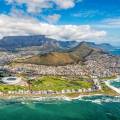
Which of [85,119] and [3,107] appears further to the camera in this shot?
[3,107]

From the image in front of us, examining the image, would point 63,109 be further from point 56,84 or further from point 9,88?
point 56,84

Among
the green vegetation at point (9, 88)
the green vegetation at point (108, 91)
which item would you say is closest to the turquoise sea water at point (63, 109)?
the green vegetation at point (108, 91)

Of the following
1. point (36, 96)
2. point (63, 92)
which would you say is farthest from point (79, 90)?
point (36, 96)

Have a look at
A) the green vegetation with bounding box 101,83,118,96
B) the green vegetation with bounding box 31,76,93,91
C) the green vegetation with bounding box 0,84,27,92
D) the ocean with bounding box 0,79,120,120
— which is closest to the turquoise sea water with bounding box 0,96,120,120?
the ocean with bounding box 0,79,120,120

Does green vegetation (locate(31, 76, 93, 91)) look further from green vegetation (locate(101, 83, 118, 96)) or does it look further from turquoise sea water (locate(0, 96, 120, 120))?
turquoise sea water (locate(0, 96, 120, 120))

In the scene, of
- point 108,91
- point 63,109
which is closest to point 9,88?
point 63,109

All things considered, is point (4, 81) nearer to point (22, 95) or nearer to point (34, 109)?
point (22, 95)
